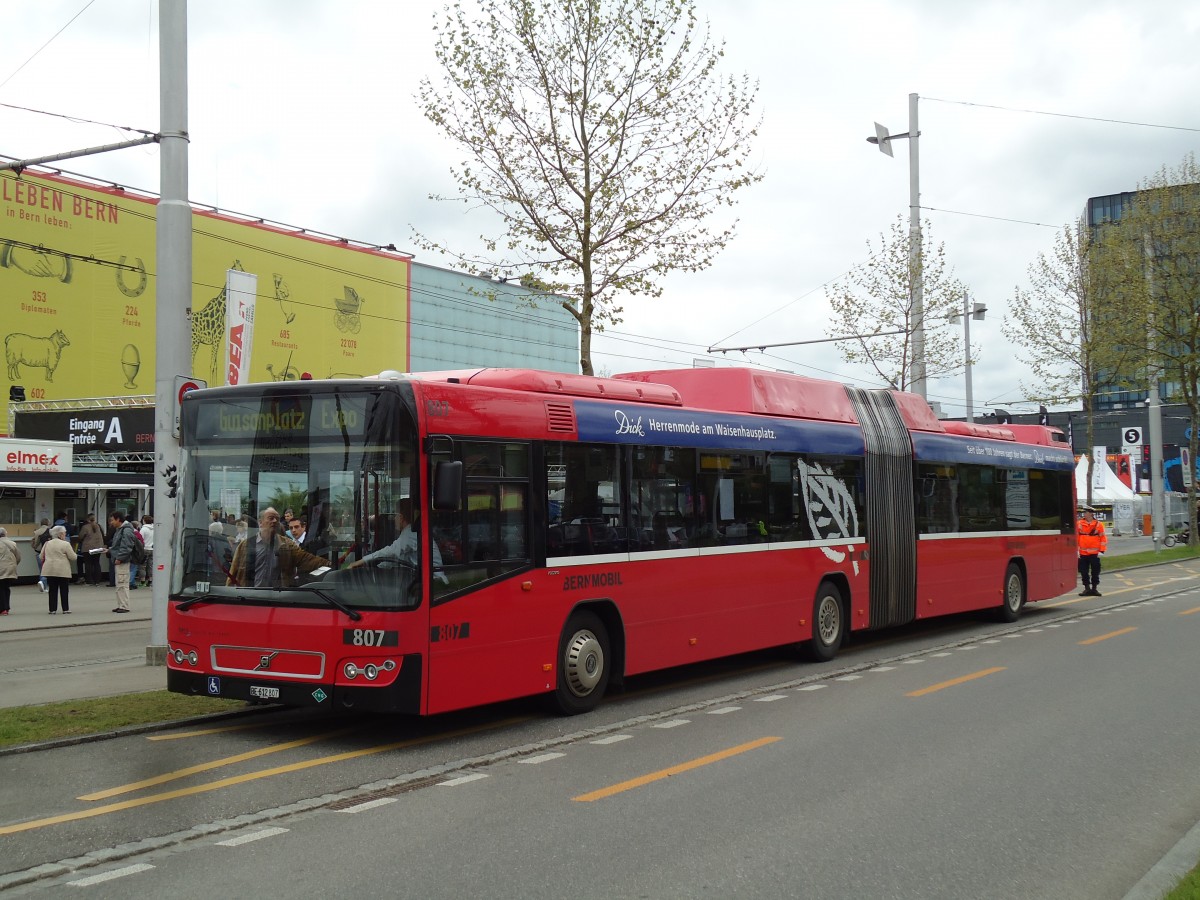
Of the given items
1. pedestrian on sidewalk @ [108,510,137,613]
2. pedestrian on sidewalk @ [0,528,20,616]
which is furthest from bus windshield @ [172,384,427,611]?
pedestrian on sidewalk @ [0,528,20,616]

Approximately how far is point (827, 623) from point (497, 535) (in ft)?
20.4

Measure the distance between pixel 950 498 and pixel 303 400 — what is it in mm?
11120

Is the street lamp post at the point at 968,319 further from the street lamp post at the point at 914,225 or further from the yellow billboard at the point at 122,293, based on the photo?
the yellow billboard at the point at 122,293

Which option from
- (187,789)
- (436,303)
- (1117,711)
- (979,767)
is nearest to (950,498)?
(1117,711)

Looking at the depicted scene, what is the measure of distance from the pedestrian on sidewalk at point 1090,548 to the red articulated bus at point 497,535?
1140cm

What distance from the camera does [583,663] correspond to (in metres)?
10.5

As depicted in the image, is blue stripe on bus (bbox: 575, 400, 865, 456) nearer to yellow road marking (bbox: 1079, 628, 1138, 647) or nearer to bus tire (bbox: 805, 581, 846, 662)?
bus tire (bbox: 805, 581, 846, 662)

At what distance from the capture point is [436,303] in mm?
89250

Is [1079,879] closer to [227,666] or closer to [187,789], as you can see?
[187,789]

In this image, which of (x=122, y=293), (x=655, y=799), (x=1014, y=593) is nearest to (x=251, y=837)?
(x=655, y=799)

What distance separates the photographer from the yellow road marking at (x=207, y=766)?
7461mm

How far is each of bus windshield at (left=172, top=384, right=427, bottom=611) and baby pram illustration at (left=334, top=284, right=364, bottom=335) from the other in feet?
220

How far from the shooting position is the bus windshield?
8.74m

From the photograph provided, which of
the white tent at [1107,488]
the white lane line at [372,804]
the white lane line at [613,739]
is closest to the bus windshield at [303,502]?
the white lane line at [372,804]
